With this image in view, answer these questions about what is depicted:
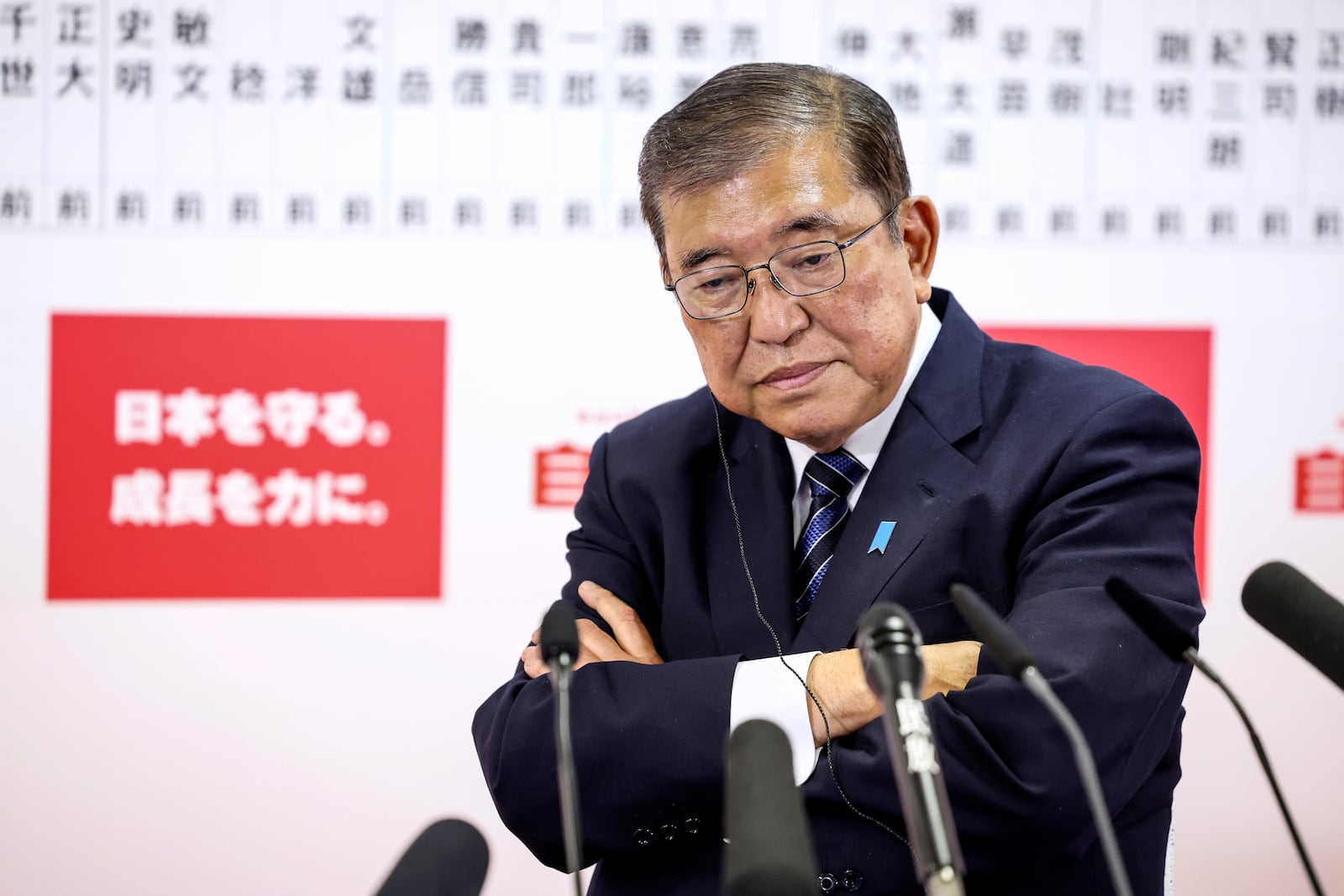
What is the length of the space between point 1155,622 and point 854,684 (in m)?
0.60

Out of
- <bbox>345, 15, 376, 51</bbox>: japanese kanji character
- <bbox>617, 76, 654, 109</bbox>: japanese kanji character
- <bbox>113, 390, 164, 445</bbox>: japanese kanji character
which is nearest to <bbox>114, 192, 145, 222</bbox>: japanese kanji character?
<bbox>113, 390, 164, 445</bbox>: japanese kanji character

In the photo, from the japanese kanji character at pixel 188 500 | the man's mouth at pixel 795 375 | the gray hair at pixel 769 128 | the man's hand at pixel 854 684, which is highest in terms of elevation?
the gray hair at pixel 769 128

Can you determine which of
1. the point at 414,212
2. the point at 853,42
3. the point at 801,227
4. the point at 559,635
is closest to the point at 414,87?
the point at 414,212

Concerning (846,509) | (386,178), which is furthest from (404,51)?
(846,509)

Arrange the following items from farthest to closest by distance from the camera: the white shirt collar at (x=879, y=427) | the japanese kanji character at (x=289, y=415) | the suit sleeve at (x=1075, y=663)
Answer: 1. the japanese kanji character at (x=289, y=415)
2. the white shirt collar at (x=879, y=427)
3. the suit sleeve at (x=1075, y=663)

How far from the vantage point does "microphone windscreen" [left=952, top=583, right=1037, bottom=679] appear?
37.5 inches

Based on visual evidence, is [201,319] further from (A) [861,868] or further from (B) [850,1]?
(A) [861,868]

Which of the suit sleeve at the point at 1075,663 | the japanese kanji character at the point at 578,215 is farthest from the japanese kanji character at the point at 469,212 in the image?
the suit sleeve at the point at 1075,663

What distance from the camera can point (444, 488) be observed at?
3064mm

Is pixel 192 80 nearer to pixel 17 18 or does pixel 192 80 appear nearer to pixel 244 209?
pixel 244 209

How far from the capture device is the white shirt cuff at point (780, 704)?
1604mm

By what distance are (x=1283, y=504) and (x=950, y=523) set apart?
188 centimetres

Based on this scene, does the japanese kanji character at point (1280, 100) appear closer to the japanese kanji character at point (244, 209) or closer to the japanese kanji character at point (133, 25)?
the japanese kanji character at point (244, 209)

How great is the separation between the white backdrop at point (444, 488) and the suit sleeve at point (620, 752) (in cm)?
134
